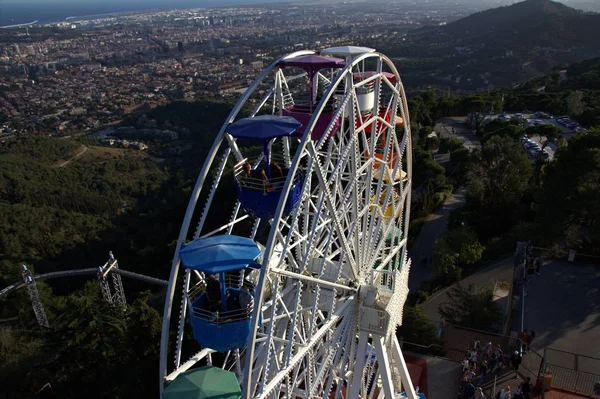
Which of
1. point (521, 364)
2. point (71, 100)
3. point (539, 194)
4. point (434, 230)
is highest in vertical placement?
point (539, 194)

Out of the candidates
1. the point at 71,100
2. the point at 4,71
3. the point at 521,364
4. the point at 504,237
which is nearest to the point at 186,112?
the point at 71,100

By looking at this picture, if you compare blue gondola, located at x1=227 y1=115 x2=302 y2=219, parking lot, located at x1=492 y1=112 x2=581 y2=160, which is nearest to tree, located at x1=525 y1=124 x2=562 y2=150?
parking lot, located at x1=492 y1=112 x2=581 y2=160

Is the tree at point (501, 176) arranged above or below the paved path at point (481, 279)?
above

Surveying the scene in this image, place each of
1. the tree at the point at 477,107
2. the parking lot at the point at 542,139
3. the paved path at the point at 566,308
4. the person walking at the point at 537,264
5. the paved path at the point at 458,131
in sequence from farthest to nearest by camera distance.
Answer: the tree at the point at 477,107 < the paved path at the point at 458,131 < the parking lot at the point at 542,139 < the person walking at the point at 537,264 < the paved path at the point at 566,308

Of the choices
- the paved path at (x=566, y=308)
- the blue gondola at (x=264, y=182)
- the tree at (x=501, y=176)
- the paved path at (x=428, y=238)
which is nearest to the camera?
the blue gondola at (x=264, y=182)

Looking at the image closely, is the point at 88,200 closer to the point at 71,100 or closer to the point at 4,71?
the point at 71,100

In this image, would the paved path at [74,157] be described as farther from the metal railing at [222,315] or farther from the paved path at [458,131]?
the metal railing at [222,315]

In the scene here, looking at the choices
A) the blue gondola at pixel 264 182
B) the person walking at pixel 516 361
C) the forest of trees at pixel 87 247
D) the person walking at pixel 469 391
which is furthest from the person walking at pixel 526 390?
the forest of trees at pixel 87 247

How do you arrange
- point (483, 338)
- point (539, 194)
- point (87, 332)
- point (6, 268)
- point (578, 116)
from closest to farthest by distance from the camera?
point (483, 338)
point (87, 332)
point (539, 194)
point (6, 268)
point (578, 116)
